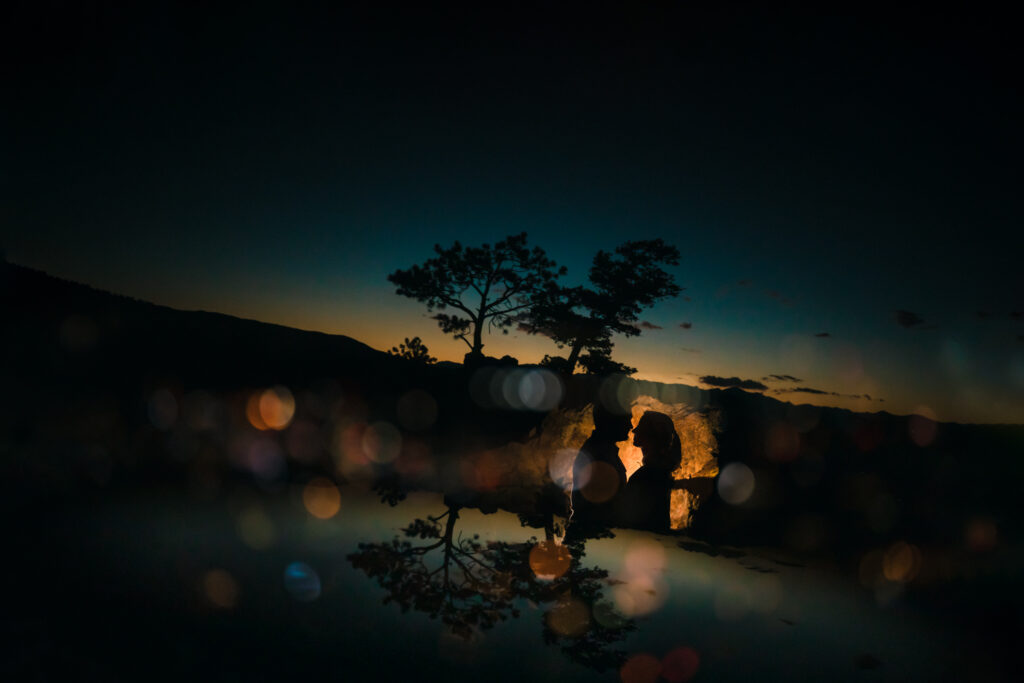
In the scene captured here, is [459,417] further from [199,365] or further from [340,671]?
[340,671]

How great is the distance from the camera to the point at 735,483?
15867 mm

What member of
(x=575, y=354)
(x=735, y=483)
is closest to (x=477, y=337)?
(x=575, y=354)

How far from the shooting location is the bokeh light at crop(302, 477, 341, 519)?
786 cm

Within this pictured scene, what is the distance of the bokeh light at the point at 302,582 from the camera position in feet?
15.3

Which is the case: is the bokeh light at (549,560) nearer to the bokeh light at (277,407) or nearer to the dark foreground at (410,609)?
the dark foreground at (410,609)

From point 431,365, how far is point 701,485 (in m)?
11.6

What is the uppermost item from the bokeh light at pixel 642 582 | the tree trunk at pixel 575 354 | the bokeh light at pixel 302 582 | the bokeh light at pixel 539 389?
the tree trunk at pixel 575 354

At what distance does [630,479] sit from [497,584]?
8513 millimetres

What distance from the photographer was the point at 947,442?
71.9ft

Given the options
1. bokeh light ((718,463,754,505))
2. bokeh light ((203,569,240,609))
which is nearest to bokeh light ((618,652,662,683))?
bokeh light ((203,569,240,609))

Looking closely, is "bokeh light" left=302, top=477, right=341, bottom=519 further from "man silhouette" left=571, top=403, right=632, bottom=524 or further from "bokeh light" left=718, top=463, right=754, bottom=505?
"bokeh light" left=718, top=463, right=754, bottom=505

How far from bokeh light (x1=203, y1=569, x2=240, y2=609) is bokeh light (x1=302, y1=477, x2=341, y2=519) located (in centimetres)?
268

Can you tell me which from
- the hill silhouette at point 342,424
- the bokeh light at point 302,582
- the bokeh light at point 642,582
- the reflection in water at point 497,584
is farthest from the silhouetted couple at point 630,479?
the bokeh light at point 302,582

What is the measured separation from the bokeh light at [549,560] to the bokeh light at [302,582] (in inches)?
113
